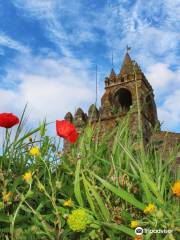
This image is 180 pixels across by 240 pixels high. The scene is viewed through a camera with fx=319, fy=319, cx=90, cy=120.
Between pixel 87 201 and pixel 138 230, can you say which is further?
pixel 87 201

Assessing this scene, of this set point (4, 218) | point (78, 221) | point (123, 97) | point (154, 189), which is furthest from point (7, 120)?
point (123, 97)

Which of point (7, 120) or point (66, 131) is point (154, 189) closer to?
point (66, 131)

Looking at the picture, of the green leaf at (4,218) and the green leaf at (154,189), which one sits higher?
the green leaf at (154,189)

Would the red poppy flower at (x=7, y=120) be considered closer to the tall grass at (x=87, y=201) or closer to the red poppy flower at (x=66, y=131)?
the tall grass at (x=87, y=201)

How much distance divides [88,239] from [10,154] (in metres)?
0.75

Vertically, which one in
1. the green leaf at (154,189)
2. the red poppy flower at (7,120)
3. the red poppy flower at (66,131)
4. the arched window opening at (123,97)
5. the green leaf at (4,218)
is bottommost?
the green leaf at (4,218)

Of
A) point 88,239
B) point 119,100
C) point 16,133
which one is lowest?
point 88,239

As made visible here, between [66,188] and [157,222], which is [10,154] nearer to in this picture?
[66,188]

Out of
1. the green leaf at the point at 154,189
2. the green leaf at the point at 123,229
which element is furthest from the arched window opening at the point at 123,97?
the green leaf at the point at 123,229

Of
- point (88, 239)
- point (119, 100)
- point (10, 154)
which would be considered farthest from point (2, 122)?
point (119, 100)

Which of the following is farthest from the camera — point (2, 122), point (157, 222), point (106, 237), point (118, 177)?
point (2, 122)

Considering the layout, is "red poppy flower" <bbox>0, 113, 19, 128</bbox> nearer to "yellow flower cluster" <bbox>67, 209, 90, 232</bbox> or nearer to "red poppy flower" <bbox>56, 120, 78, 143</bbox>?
"red poppy flower" <bbox>56, 120, 78, 143</bbox>

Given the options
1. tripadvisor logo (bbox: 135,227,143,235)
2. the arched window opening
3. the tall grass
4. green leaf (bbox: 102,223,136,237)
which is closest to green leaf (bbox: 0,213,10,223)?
the tall grass

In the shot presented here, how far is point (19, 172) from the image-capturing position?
71.6 inches
